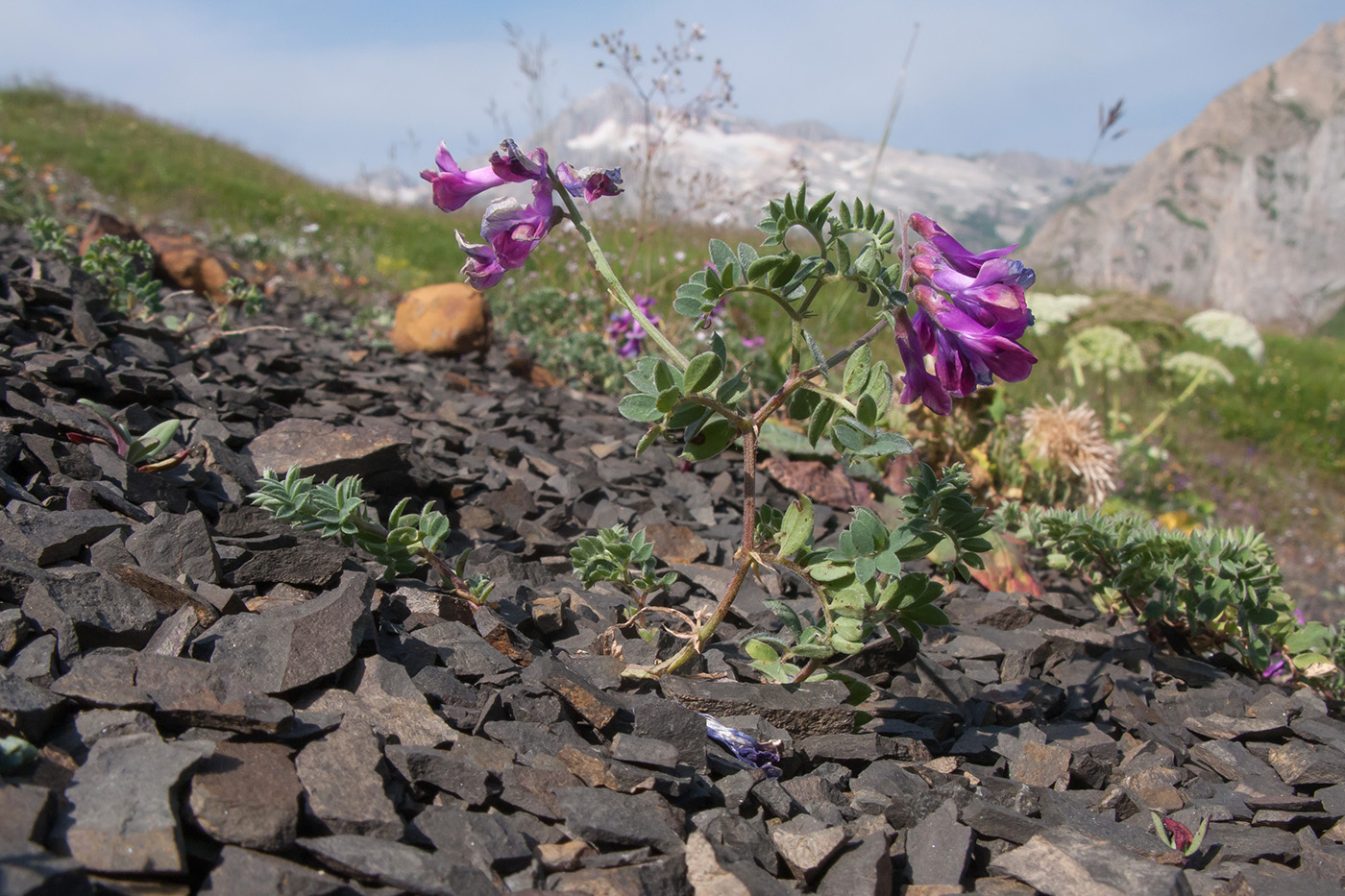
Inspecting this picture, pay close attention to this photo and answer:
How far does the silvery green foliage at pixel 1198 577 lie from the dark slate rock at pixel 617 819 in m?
1.74

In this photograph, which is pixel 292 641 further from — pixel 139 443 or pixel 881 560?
pixel 881 560

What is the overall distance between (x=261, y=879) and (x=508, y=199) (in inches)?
49.2

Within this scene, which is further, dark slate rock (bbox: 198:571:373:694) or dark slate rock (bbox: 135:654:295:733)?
dark slate rock (bbox: 198:571:373:694)

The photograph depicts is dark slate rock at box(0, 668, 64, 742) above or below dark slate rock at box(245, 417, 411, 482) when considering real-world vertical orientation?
below

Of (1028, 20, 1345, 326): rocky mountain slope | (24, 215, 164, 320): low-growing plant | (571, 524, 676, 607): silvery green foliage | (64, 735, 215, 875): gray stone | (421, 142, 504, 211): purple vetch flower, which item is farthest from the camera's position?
(1028, 20, 1345, 326): rocky mountain slope

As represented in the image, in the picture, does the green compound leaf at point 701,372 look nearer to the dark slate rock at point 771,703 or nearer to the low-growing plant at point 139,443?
the dark slate rock at point 771,703

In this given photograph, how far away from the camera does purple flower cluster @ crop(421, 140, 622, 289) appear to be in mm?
1625

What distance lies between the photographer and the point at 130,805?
43.3 inches

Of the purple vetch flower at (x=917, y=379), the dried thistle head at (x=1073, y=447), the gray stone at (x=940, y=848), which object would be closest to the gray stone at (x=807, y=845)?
the gray stone at (x=940, y=848)

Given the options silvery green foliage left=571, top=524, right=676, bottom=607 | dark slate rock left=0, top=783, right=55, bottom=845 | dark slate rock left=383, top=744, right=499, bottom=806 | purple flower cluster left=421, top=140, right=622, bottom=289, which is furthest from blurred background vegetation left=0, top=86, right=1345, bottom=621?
dark slate rock left=0, top=783, right=55, bottom=845

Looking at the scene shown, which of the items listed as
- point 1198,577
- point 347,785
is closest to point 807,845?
point 347,785

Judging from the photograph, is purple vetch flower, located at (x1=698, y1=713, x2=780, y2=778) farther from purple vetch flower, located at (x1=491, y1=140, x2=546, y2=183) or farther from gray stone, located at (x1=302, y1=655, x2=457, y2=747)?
purple vetch flower, located at (x1=491, y1=140, x2=546, y2=183)

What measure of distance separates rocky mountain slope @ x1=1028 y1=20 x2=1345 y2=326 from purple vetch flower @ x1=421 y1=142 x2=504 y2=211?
3340cm

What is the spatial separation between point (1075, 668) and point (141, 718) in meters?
2.29
